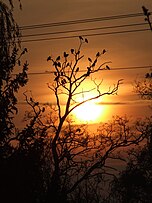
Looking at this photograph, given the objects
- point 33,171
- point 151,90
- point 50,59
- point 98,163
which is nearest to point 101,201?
point 151,90

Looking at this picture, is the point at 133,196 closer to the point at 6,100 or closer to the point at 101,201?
the point at 101,201

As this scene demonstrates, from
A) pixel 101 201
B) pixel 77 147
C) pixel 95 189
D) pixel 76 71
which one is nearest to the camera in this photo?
pixel 76 71

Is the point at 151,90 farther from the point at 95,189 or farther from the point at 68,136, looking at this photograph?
the point at 95,189

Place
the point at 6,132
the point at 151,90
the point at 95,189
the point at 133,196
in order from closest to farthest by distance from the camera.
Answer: the point at 6,132, the point at 151,90, the point at 133,196, the point at 95,189

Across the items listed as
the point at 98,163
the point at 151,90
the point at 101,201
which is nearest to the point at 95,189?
the point at 101,201

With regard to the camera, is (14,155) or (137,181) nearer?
(14,155)

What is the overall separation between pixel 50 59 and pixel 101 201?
28.2 metres

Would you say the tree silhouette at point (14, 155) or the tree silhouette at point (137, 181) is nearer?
the tree silhouette at point (14, 155)

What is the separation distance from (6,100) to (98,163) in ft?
51.3

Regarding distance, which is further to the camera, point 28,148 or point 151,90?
point 151,90

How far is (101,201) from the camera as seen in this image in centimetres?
5122

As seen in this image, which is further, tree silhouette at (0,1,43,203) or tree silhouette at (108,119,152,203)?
tree silhouette at (108,119,152,203)

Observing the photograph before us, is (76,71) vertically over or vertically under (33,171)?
over

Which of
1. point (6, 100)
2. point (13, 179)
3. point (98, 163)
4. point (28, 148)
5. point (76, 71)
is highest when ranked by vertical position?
point (76, 71)
